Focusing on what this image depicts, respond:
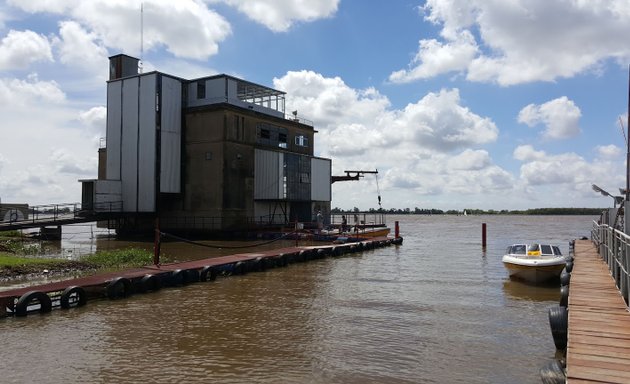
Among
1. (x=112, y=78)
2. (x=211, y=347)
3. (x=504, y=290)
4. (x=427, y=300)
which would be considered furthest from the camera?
(x=112, y=78)

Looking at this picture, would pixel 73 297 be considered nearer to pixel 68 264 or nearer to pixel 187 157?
pixel 68 264

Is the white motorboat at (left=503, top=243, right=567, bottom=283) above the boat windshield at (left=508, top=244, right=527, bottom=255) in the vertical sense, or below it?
below

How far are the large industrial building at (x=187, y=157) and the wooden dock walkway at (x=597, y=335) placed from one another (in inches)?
1324

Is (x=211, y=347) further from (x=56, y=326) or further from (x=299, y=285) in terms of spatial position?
(x=299, y=285)

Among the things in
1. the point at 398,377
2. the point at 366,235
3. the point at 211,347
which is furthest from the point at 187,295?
the point at 366,235

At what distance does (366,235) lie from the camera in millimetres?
43969

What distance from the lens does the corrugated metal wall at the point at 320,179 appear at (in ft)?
169

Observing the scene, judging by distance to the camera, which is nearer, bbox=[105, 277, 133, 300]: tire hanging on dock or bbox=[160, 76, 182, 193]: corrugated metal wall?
bbox=[105, 277, 133, 300]: tire hanging on dock

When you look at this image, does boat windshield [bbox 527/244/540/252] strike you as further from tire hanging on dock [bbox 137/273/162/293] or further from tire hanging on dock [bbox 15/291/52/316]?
tire hanging on dock [bbox 15/291/52/316]

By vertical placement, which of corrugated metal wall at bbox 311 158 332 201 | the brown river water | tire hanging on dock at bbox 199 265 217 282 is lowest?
the brown river water

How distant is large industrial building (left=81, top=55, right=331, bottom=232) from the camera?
4259cm

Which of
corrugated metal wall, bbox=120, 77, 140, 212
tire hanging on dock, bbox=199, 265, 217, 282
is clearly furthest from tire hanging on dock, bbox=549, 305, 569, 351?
corrugated metal wall, bbox=120, 77, 140, 212

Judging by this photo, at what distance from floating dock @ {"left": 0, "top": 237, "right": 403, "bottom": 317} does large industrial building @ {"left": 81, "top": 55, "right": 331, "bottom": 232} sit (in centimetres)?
1900

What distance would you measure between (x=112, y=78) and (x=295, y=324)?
139 ft
